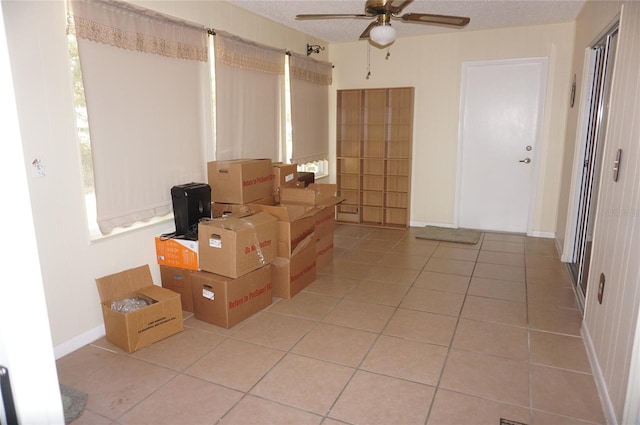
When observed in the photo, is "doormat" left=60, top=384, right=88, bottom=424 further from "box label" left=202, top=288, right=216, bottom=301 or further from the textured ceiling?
the textured ceiling

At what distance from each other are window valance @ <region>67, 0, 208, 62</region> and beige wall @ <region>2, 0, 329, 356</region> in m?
0.10

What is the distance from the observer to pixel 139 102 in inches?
114

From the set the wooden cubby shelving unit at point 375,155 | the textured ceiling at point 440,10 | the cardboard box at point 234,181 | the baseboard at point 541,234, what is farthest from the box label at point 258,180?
the baseboard at point 541,234

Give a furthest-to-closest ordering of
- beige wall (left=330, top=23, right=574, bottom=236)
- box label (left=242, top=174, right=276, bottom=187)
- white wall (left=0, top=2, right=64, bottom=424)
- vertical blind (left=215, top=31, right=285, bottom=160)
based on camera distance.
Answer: beige wall (left=330, top=23, right=574, bottom=236) < vertical blind (left=215, top=31, right=285, bottom=160) < box label (left=242, top=174, right=276, bottom=187) < white wall (left=0, top=2, right=64, bottom=424)

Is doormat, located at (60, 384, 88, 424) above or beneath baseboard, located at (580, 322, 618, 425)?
beneath

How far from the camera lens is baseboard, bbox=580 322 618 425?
1928mm

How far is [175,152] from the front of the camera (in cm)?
323

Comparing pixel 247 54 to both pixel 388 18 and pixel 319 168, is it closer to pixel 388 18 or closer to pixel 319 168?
pixel 388 18

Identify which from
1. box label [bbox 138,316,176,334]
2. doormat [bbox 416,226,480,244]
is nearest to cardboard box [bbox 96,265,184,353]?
box label [bbox 138,316,176,334]

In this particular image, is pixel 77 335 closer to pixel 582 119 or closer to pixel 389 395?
pixel 389 395

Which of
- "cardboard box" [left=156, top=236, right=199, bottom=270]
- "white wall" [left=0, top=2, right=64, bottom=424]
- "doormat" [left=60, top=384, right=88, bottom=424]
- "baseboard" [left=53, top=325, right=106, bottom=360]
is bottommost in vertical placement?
"doormat" [left=60, top=384, right=88, bottom=424]

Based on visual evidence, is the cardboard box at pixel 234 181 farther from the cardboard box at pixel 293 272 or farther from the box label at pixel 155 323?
the box label at pixel 155 323

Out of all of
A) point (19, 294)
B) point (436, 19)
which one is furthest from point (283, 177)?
point (19, 294)

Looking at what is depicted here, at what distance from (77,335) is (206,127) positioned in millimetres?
1827
